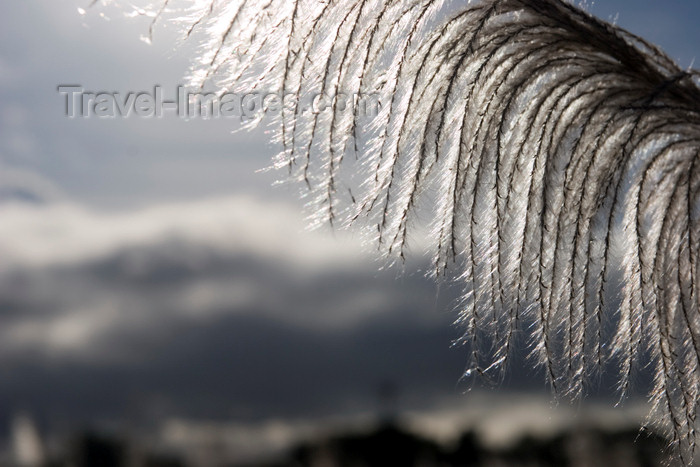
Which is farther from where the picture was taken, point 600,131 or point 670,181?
point 670,181

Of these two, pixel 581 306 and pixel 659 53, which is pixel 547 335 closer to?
pixel 581 306

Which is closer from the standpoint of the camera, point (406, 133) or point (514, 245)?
point (406, 133)

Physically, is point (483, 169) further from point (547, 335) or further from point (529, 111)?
point (547, 335)

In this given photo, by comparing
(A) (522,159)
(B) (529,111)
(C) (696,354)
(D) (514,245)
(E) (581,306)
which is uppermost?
(B) (529,111)

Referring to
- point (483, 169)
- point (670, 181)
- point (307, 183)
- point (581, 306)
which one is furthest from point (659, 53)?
point (307, 183)

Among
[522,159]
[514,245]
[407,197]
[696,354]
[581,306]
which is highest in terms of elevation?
[522,159]

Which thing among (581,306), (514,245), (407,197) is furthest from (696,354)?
(407,197)

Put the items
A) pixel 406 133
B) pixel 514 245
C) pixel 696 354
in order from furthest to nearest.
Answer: pixel 696 354 → pixel 514 245 → pixel 406 133

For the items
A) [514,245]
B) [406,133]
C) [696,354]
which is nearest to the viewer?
[406,133]

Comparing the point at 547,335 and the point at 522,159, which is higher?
the point at 522,159
